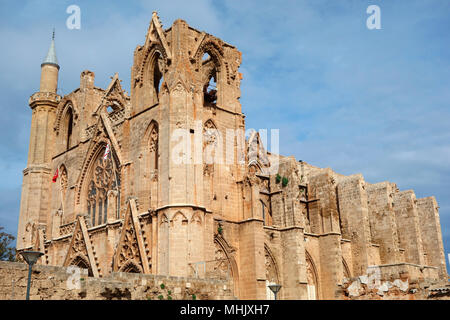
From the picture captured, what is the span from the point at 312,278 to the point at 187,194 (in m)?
10.7

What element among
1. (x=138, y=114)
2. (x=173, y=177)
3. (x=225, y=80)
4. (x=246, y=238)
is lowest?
(x=246, y=238)

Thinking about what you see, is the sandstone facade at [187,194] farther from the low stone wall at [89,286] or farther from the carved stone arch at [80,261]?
the low stone wall at [89,286]

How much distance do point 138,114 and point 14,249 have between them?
13.1 m

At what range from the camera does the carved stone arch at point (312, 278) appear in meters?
26.8

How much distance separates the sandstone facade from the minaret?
0.07m

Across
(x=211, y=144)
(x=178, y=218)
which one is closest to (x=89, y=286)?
(x=178, y=218)

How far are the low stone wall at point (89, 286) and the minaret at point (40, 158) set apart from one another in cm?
1719

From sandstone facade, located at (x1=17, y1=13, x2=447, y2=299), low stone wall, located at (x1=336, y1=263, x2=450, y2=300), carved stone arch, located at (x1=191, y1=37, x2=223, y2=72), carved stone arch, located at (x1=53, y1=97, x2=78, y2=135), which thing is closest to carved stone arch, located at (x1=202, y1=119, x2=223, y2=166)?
sandstone facade, located at (x1=17, y1=13, x2=447, y2=299)

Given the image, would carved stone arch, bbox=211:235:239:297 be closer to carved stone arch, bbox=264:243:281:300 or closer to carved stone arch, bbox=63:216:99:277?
carved stone arch, bbox=264:243:281:300

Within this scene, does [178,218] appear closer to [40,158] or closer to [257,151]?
[257,151]

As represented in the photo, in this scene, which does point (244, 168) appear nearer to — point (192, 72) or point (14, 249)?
point (192, 72)

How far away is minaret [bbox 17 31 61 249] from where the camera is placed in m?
28.6

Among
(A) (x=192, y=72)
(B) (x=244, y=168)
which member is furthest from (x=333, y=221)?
(A) (x=192, y=72)

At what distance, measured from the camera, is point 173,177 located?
20.0m
